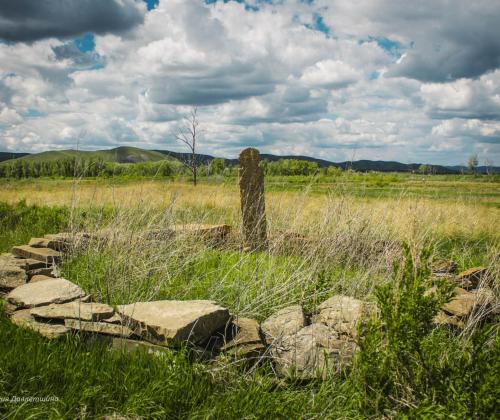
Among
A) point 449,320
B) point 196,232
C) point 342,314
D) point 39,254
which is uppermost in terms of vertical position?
point 196,232

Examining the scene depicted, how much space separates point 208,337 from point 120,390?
97cm

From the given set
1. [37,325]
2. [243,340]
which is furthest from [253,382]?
[37,325]

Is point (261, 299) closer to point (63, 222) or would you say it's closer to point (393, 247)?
point (393, 247)

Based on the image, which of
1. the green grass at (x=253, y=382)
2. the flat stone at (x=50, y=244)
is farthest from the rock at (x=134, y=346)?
the flat stone at (x=50, y=244)

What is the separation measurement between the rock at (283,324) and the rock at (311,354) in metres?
0.09

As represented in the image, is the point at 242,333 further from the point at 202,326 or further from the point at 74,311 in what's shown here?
the point at 74,311

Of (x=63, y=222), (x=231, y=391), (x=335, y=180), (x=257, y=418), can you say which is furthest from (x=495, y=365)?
(x=63, y=222)

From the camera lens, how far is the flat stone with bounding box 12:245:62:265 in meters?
5.34

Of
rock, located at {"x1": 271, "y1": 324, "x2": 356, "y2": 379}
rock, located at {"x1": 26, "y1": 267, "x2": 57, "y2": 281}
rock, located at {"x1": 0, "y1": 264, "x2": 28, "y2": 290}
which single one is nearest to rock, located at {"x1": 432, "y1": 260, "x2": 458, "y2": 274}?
rock, located at {"x1": 271, "y1": 324, "x2": 356, "y2": 379}

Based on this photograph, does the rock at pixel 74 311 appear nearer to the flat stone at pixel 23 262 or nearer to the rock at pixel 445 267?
the flat stone at pixel 23 262

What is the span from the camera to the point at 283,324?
3.64 meters

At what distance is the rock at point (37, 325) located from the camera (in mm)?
3111

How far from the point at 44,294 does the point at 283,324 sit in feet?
7.21

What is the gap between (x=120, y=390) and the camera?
8.36ft
